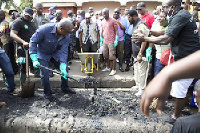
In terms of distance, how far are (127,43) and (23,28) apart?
11.0 ft

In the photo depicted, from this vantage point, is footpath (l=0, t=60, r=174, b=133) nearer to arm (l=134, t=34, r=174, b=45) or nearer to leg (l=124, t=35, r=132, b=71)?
arm (l=134, t=34, r=174, b=45)

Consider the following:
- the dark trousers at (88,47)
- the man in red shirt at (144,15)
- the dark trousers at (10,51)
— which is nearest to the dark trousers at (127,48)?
the man in red shirt at (144,15)

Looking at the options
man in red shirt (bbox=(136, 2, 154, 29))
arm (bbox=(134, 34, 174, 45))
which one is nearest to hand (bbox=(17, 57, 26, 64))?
arm (bbox=(134, 34, 174, 45))

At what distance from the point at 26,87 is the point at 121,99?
7.39 ft

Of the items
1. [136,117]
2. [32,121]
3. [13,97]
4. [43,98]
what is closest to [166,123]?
[136,117]

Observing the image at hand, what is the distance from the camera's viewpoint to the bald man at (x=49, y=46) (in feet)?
11.9

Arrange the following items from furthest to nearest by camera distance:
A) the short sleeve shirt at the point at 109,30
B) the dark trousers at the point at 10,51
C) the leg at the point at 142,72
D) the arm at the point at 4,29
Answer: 1. the short sleeve shirt at the point at 109,30
2. the dark trousers at the point at 10,51
3. the arm at the point at 4,29
4. the leg at the point at 142,72

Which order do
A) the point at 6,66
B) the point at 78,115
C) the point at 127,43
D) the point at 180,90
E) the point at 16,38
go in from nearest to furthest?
the point at 180,90 < the point at 78,115 < the point at 6,66 < the point at 16,38 < the point at 127,43

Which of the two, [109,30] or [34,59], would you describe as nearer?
Result: [34,59]

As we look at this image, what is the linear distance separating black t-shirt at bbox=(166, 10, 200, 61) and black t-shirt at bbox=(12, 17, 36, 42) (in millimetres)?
3515

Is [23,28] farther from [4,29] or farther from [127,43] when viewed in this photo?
[127,43]

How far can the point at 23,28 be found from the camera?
439 cm

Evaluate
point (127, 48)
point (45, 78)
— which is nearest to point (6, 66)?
point (45, 78)

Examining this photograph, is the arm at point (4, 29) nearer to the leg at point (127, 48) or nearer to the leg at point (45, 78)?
the leg at point (45, 78)
